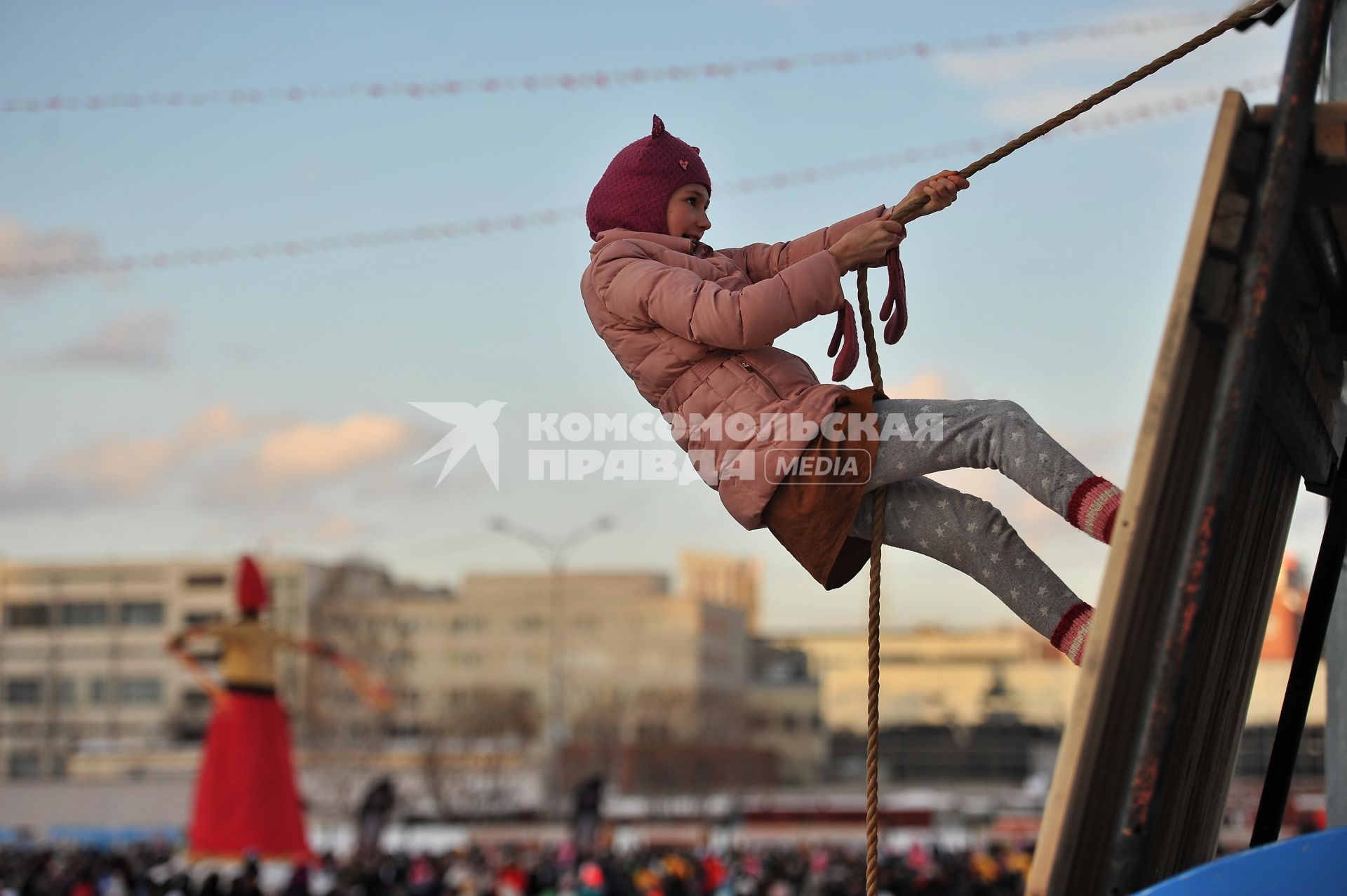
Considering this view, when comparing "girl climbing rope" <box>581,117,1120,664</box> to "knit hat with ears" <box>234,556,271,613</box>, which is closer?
"girl climbing rope" <box>581,117,1120,664</box>

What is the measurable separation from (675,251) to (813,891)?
2079 cm

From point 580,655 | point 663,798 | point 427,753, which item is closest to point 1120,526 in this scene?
point 427,753

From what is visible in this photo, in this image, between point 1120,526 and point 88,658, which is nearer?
point 1120,526

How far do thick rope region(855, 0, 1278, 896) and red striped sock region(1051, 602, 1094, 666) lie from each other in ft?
1.15

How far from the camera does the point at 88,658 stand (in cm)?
8288

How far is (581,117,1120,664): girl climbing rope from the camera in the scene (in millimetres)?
3174

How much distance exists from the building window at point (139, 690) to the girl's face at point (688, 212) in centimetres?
8281

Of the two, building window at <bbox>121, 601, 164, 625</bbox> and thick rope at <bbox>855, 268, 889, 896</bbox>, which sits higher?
building window at <bbox>121, 601, 164, 625</bbox>

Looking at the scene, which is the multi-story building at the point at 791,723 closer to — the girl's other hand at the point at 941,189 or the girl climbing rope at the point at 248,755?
the girl climbing rope at the point at 248,755

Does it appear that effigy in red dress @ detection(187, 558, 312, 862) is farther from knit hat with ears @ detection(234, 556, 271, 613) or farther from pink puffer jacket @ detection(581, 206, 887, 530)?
pink puffer jacket @ detection(581, 206, 887, 530)

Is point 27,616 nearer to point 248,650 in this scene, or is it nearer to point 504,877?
point 504,877

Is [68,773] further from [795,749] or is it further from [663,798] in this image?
[795,749]

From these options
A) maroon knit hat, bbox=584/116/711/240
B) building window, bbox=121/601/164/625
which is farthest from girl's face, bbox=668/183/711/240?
building window, bbox=121/601/164/625

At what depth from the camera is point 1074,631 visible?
3.13m
